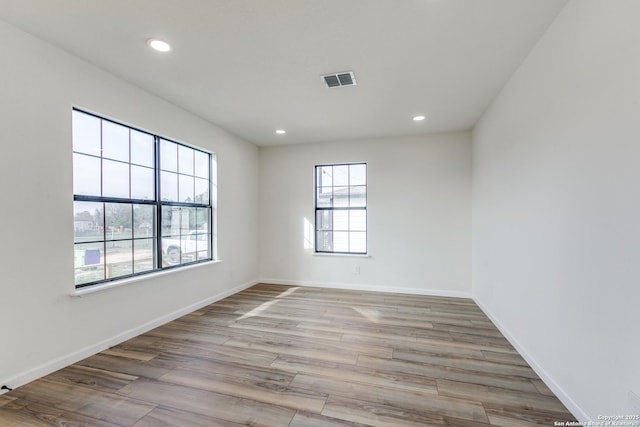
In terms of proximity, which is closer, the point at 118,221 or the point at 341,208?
the point at 118,221

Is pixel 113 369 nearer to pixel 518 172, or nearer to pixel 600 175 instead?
pixel 600 175

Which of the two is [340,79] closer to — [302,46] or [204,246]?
[302,46]

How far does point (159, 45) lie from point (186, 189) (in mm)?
1914

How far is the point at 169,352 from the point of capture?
2.59 meters

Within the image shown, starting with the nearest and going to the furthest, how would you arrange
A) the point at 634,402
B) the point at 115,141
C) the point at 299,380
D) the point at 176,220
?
the point at 634,402
the point at 299,380
the point at 115,141
the point at 176,220

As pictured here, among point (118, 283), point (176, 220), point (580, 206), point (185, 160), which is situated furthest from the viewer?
point (185, 160)

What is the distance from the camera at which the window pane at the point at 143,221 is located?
9.95ft

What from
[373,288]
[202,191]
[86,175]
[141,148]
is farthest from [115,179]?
[373,288]

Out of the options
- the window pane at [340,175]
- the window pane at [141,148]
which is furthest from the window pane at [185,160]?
the window pane at [340,175]

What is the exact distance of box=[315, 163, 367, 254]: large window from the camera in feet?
16.1

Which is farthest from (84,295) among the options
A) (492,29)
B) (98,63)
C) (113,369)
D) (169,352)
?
(492,29)

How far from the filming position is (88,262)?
2.56 meters

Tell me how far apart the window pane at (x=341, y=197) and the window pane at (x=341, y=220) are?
14cm

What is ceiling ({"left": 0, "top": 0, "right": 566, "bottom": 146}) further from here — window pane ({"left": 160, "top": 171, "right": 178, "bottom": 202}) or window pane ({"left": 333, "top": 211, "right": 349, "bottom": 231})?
window pane ({"left": 333, "top": 211, "right": 349, "bottom": 231})
